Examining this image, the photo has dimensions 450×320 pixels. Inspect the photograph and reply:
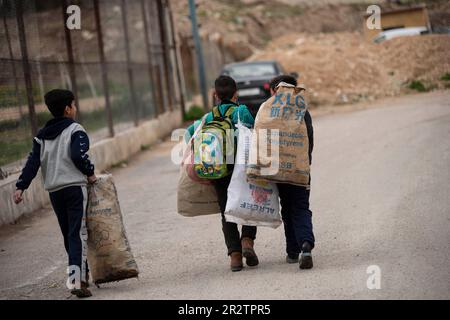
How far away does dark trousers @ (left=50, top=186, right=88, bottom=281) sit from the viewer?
6781 mm

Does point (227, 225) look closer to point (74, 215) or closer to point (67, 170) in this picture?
point (74, 215)

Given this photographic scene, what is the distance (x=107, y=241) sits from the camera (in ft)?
23.1

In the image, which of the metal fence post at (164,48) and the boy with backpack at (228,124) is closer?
the boy with backpack at (228,124)

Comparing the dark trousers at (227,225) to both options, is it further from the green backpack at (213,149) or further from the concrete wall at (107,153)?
the concrete wall at (107,153)

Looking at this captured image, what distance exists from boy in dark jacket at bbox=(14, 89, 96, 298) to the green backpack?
893 millimetres

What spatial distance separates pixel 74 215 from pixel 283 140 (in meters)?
1.71

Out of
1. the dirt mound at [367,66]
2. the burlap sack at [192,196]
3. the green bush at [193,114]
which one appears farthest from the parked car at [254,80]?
the burlap sack at [192,196]

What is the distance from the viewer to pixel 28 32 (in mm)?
12438

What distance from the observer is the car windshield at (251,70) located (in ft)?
83.6

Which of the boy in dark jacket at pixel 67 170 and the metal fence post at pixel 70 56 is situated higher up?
the metal fence post at pixel 70 56

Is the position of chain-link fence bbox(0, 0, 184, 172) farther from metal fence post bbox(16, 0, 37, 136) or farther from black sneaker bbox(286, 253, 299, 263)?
black sneaker bbox(286, 253, 299, 263)
